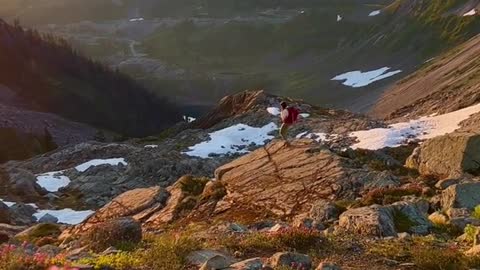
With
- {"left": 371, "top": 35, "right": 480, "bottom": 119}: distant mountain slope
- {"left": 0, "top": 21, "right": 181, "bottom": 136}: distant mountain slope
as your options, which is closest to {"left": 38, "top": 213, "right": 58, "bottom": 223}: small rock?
{"left": 371, "top": 35, "right": 480, "bottom": 119}: distant mountain slope

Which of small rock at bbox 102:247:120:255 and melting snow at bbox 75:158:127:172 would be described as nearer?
small rock at bbox 102:247:120:255

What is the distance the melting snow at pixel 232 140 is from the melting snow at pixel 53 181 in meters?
11.5

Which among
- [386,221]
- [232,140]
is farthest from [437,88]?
[386,221]

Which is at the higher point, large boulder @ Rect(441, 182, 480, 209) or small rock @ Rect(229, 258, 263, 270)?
small rock @ Rect(229, 258, 263, 270)

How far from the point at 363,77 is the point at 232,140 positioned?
107 metres

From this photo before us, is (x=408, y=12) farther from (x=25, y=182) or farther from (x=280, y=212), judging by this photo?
(x=280, y=212)

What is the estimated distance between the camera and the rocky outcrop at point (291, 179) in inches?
904

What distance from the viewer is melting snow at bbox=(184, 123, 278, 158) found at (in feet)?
190

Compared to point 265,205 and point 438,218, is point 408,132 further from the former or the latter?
point 438,218

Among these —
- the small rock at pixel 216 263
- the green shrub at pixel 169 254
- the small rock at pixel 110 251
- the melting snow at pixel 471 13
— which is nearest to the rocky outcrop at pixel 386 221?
the green shrub at pixel 169 254

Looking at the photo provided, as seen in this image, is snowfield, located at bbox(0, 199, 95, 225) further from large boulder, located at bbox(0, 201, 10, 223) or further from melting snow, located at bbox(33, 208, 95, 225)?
large boulder, located at bbox(0, 201, 10, 223)

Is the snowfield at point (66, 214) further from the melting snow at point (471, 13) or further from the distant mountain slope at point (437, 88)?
the melting snow at point (471, 13)

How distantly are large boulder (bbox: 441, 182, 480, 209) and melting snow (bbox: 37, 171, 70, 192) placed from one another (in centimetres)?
3787

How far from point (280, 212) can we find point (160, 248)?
11.4 meters
